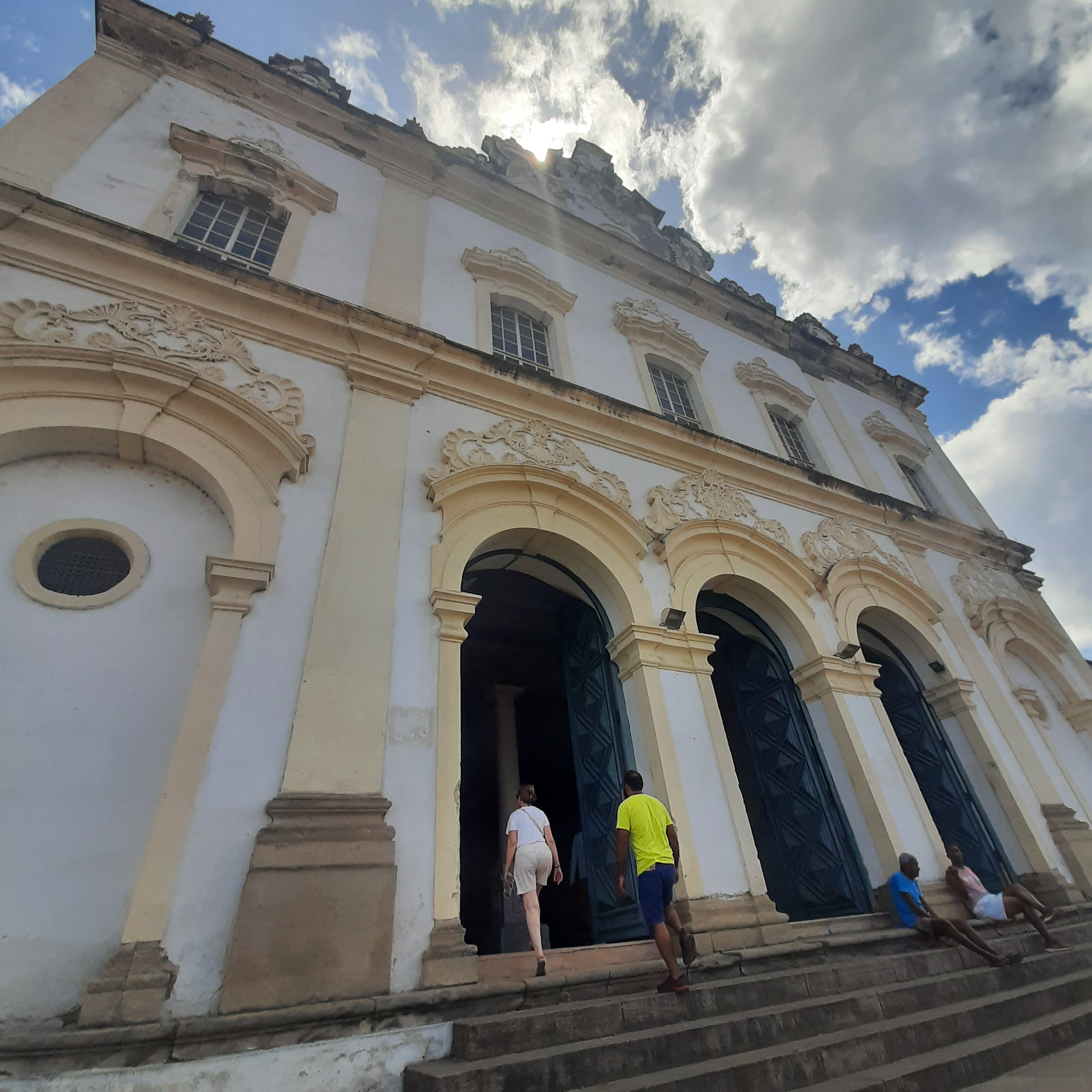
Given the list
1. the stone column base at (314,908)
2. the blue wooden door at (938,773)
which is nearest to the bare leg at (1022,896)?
the blue wooden door at (938,773)

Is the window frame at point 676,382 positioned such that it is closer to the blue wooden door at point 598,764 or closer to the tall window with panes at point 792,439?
the tall window with panes at point 792,439

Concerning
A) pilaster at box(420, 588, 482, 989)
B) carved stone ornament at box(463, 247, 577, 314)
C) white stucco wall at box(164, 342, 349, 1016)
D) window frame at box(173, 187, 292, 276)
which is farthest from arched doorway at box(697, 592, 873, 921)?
window frame at box(173, 187, 292, 276)

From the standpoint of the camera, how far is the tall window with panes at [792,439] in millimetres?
10422

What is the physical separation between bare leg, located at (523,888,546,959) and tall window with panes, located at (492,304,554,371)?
19.8ft

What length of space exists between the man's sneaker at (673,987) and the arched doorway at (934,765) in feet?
17.7

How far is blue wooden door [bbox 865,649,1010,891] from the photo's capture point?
7297 millimetres

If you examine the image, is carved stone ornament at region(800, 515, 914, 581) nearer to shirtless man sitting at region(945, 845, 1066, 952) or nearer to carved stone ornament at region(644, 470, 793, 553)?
carved stone ornament at region(644, 470, 793, 553)

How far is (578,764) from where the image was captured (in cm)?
611

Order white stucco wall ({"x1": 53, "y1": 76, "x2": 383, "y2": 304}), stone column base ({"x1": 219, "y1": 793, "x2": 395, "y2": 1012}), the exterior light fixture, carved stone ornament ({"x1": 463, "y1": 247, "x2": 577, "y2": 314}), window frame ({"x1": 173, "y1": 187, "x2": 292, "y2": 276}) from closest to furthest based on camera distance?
stone column base ({"x1": 219, "y1": 793, "x2": 395, "y2": 1012})
the exterior light fixture
white stucco wall ({"x1": 53, "y1": 76, "x2": 383, "y2": 304})
window frame ({"x1": 173, "y1": 187, "x2": 292, "y2": 276})
carved stone ornament ({"x1": 463, "y1": 247, "x2": 577, "y2": 314})

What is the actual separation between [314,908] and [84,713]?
194cm

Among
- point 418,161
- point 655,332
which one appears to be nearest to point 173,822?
point 655,332

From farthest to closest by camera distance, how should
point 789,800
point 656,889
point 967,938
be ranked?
point 789,800 < point 967,938 < point 656,889

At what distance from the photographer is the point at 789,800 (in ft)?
22.8

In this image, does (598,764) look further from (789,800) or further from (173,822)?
(173,822)
